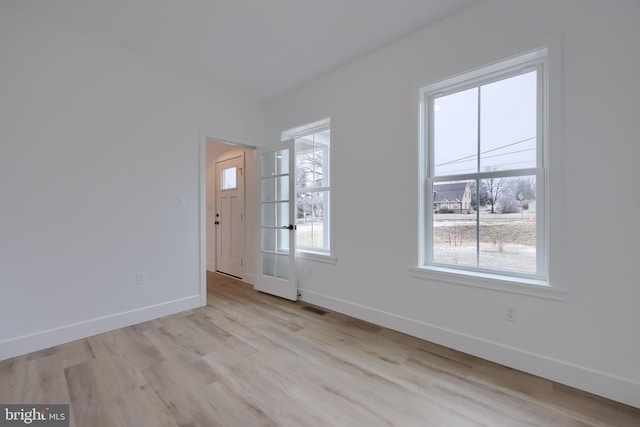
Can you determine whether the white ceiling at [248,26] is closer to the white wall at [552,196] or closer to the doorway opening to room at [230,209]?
the white wall at [552,196]

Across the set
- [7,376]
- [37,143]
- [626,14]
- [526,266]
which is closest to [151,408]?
[7,376]

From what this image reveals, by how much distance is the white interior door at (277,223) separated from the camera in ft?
11.6

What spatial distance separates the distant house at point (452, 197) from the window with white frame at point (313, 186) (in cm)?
130

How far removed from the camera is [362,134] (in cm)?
294

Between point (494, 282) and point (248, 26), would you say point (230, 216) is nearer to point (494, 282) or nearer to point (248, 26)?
point (248, 26)

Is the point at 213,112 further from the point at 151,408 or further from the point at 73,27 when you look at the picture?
the point at 151,408

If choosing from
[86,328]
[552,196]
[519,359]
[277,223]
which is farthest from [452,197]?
[86,328]

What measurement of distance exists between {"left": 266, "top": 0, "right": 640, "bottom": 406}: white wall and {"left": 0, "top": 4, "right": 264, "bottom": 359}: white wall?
2.10 m

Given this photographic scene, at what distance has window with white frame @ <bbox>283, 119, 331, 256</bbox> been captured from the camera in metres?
3.48

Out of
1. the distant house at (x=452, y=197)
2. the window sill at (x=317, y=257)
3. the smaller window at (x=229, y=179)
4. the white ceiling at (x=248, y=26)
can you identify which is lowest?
the window sill at (x=317, y=257)

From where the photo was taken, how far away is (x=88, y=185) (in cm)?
258

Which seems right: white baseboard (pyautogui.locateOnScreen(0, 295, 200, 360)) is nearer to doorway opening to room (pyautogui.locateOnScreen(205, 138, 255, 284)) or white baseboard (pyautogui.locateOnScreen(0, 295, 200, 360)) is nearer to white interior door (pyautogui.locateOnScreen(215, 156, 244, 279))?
doorway opening to room (pyautogui.locateOnScreen(205, 138, 255, 284))

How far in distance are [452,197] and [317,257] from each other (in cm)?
169

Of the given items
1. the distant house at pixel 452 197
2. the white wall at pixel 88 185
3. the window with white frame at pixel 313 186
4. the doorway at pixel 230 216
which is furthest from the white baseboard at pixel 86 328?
the distant house at pixel 452 197
